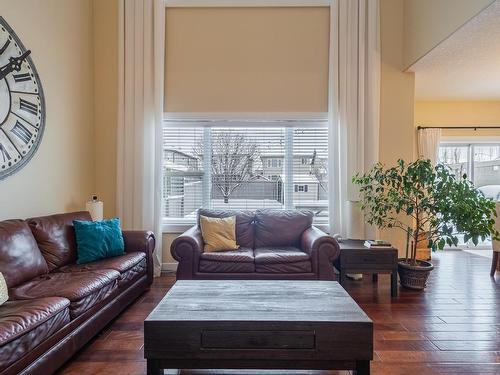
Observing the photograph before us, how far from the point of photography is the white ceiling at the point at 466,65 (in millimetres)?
3041

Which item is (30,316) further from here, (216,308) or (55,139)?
(55,139)

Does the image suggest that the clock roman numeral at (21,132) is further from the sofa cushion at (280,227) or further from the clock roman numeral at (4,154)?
the sofa cushion at (280,227)

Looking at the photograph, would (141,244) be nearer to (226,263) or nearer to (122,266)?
(122,266)

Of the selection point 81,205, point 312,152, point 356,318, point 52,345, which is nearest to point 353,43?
point 312,152

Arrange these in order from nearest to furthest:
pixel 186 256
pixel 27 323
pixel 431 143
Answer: pixel 27 323 → pixel 186 256 → pixel 431 143

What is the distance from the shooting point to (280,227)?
3.79 m

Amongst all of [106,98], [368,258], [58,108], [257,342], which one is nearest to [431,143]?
[368,258]

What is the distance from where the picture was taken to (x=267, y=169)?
4395mm

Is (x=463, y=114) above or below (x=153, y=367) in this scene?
above

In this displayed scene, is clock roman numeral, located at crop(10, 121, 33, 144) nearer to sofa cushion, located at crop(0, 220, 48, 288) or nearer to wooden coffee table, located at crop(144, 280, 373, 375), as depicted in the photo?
sofa cushion, located at crop(0, 220, 48, 288)

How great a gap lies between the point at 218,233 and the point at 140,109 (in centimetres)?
195

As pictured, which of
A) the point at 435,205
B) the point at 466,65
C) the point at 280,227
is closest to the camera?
the point at 435,205

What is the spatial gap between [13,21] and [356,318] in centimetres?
373

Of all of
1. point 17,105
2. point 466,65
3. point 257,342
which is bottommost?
point 257,342
